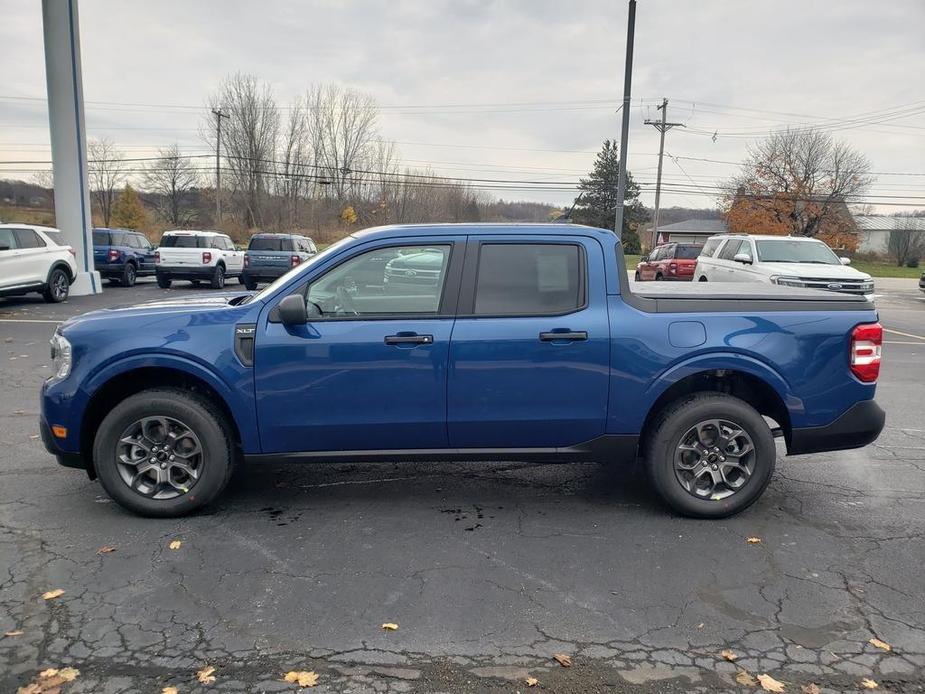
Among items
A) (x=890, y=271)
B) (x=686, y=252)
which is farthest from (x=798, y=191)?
(x=686, y=252)

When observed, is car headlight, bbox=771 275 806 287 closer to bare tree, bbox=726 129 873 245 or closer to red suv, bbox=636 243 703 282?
red suv, bbox=636 243 703 282

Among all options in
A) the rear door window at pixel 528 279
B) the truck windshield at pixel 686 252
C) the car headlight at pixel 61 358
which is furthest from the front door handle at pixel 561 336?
the truck windshield at pixel 686 252

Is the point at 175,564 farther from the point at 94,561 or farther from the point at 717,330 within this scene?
the point at 717,330

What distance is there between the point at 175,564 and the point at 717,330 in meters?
3.36

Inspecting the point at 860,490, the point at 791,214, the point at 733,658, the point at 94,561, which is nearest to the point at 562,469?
the point at 860,490

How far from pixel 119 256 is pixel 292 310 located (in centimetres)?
2063

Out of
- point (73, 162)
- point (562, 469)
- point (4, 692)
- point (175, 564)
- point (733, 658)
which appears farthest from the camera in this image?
point (73, 162)

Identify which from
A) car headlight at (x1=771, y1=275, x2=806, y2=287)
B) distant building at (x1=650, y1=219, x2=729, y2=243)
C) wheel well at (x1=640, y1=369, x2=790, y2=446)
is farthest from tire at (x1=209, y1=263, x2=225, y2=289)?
distant building at (x1=650, y1=219, x2=729, y2=243)

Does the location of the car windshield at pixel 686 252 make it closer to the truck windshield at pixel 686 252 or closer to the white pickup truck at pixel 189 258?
the truck windshield at pixel 686 252

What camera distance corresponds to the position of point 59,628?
3.02 meters

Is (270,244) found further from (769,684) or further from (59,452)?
(769,684)

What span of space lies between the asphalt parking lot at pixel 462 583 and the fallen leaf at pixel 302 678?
0.03 metres

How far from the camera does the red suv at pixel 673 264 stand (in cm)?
2238

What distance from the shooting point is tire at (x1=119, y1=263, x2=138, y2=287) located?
72.2 ft
